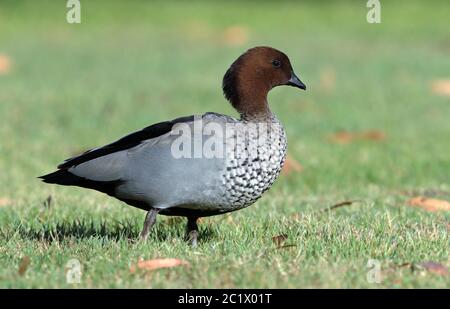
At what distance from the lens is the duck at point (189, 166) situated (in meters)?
4.64

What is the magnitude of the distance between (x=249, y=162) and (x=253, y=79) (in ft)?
1.96

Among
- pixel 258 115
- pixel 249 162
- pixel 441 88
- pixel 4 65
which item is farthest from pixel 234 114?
pixel 249 162

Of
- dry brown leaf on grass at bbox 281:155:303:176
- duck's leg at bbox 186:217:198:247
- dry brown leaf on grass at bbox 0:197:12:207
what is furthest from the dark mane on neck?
dry brown leaf on grass at bbox 281:155:303:176

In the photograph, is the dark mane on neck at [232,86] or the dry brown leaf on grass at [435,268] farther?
the dark mane on neck at [232,86]

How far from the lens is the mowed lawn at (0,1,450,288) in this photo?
4.28 meters

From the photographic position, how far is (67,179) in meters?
4.82

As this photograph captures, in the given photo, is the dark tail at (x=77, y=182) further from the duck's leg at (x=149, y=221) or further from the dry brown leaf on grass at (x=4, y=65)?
the dry brown leaf on grass at (x=4, y=65)

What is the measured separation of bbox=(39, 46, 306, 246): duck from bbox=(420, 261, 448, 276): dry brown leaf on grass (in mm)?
968

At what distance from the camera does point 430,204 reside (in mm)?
6324

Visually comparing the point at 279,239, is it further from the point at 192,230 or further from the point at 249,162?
the point at 192,230

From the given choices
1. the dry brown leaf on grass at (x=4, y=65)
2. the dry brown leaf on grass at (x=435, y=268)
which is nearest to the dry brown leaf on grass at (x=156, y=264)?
the dry brown leaf on grass at (x=435, y=268)

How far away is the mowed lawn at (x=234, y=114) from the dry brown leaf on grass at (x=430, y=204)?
0.07 m

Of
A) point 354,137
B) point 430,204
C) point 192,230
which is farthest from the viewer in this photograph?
point 354,137
